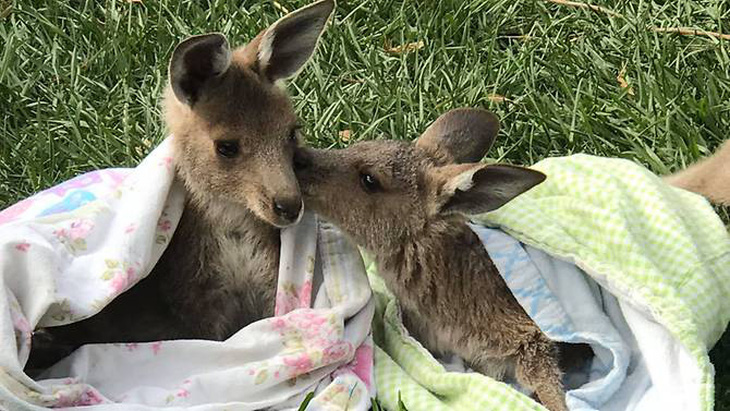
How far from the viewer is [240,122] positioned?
328cm

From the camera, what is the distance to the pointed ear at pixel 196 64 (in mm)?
3133

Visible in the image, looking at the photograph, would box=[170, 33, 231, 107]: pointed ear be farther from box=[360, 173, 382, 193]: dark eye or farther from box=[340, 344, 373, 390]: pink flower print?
box=[340, 344, 373, 390]: pink flower print

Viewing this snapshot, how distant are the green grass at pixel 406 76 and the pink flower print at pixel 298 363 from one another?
1.40 meters

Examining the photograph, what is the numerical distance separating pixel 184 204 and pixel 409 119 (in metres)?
1.36

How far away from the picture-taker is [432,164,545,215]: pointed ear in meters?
3.13

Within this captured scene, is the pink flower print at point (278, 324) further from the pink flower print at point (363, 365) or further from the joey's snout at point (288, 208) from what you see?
the joey's snout at point (288, 208)

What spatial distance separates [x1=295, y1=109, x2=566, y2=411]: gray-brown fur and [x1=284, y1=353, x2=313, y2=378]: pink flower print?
39 centimetres

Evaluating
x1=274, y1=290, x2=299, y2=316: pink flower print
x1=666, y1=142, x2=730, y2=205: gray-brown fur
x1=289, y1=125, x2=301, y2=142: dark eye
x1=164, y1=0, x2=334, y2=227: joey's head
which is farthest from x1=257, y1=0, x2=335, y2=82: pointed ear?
x1=666, y1=142, x2=730, y2=205: gray-brown fur

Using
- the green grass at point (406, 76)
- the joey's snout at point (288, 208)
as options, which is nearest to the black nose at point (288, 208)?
the joey's snout at point (288, 208)

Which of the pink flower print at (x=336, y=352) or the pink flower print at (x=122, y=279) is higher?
the pink flower print at (x=122, y=279)

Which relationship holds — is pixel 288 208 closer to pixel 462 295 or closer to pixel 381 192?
pixel 381 192

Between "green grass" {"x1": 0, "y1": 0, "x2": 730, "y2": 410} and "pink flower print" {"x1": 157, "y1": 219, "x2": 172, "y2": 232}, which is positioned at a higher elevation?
"pink flower print" {"x1": 157, "y1": 219, "x2": 172, "y2": 232}

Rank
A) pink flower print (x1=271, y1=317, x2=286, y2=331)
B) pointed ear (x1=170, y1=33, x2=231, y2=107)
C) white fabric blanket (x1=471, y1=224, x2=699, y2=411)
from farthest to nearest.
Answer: pink flower print (x1=271, y1=317, x2=286, y2=331) → white fabric blanket (x1=471, y1=224, x2=699, y2=411) → pointed ear (x1=170, y1=33, x2=231, y2=107)

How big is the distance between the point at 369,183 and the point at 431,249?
0.90ft
